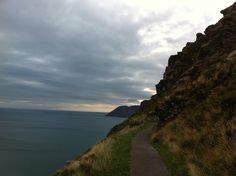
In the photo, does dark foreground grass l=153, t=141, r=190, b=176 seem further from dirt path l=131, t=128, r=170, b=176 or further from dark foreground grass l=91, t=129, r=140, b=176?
dark foreground grass l=91, t=129, r=140, b=176

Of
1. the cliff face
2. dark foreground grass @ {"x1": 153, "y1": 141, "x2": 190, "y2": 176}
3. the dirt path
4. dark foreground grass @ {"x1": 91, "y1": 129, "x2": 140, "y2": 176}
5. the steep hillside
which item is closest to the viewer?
the cliff face

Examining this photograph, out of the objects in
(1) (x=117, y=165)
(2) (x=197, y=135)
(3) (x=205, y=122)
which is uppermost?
(3) (x=205, y=122)

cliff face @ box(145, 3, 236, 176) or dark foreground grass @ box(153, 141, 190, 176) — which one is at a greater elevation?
cliff face @ box(145, 3, 236, 176)

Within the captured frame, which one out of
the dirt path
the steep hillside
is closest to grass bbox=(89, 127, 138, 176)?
the steep hillside

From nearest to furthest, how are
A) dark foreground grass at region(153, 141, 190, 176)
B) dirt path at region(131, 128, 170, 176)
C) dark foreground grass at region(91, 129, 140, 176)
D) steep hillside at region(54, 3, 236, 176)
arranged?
steep hillside at region(54, 3, 236, 176)
dark foreground grass at region(153, 141, 190, 176)
dirt path at region(131, 128, 170, 176)
dark foreground grass at region(91, 129, 140, 176)

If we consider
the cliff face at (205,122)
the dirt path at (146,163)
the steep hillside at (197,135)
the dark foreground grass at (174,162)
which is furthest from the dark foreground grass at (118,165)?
the cliff face at (205,122)

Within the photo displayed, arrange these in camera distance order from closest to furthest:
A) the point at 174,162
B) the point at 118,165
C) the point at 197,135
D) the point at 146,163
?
the point at 174,162 → the point at 118,165 → the point at 146,163 → the point at 197,135

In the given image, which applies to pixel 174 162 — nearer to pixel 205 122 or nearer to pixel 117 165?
pixel 117 165

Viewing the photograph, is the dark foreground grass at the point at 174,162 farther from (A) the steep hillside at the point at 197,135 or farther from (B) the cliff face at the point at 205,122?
(B) the cliff face at the point at 205,122

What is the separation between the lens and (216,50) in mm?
45281

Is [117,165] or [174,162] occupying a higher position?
[174,162]

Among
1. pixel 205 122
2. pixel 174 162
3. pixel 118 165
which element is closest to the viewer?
pixel 174 162

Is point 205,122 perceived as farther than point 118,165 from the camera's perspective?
Yes

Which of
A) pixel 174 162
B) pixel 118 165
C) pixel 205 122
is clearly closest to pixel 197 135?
pixel 205 122
